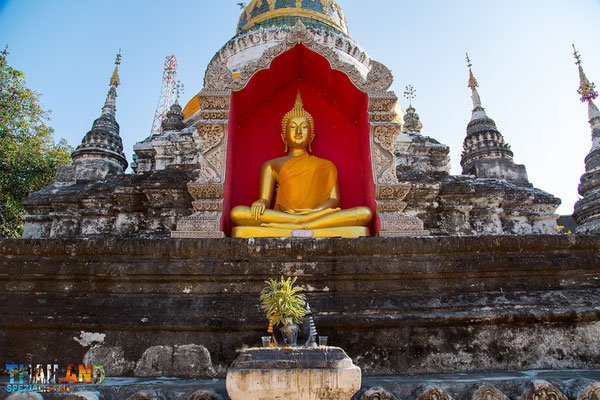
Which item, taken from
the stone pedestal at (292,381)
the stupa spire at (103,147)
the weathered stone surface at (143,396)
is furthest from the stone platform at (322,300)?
the stupa spire at (103,147)

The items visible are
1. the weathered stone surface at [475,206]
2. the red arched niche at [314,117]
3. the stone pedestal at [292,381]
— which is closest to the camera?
the stone pedestal at [292,381]

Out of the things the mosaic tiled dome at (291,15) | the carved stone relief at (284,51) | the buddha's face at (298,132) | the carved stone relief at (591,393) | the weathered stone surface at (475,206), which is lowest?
the carved stone relief at (591,393)

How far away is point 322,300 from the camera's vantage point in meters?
2.59

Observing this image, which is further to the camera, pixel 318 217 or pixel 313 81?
pixel 313 81

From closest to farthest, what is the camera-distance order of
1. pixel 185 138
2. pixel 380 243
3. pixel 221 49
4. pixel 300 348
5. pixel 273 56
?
pixel 300 348 → pixel 380 243 → pixel 273 56 → pixel 185 138 → pixel 221 49

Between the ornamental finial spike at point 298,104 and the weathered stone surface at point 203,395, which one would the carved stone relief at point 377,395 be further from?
the ornamental finial spike at point 298,104

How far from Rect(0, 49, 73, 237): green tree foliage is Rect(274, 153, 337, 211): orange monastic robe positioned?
9.90 m

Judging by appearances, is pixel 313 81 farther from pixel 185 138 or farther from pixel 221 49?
pixel 221 49

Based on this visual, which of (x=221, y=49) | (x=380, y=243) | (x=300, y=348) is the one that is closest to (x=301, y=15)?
(x=221, y=49)

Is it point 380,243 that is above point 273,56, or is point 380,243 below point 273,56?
below

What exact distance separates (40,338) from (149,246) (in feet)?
2.64

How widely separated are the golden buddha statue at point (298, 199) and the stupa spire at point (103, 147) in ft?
16.5

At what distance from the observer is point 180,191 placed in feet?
→ 18.2

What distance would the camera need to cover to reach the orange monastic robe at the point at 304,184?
5062 mm
